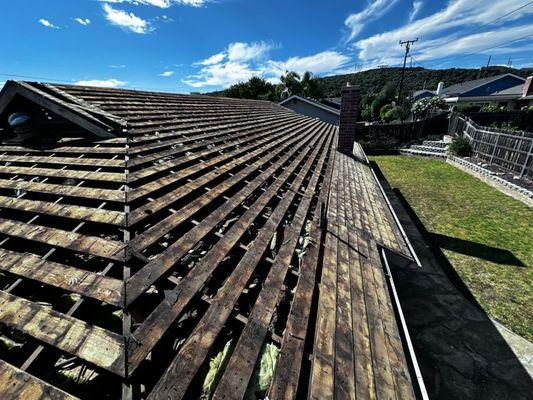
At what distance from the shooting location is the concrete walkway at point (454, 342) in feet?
13.7

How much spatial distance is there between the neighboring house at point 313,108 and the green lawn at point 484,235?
15.6 m

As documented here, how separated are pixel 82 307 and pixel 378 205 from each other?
22.0 ft

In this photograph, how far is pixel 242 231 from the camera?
3166 millimetres

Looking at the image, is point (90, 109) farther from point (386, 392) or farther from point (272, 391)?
point (386, 392)

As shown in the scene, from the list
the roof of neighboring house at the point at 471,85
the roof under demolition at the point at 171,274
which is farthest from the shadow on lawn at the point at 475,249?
the roof of neighboring house at the point at 471,85

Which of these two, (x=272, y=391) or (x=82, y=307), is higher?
(x=82, y=307)

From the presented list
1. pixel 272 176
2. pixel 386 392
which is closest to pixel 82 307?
pixel 386 392

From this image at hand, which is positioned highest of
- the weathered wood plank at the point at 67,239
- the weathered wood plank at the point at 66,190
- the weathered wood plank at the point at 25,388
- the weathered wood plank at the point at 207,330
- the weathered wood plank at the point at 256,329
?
the weathered wood plank at the point at 66,190

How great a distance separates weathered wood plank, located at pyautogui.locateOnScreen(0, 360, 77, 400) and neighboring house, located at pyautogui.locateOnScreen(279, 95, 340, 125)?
31.1m

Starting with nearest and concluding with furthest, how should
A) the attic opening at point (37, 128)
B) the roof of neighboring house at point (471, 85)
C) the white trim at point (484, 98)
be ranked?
the attic opening at point (37, 128) → the white trim at point (484, 98) → the roof of neighboring house at point (471, 85)

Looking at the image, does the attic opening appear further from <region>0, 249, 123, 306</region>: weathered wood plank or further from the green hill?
the green hill

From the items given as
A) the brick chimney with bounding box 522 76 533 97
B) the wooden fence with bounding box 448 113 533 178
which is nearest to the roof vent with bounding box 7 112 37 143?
the wooden fence with bounding box 448 113 533 178

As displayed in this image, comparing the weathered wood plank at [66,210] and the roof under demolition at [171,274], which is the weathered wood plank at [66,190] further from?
the weathered wood plank at [66,210]

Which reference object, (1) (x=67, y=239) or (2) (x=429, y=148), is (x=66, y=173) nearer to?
(1) (x=67, y=239)
